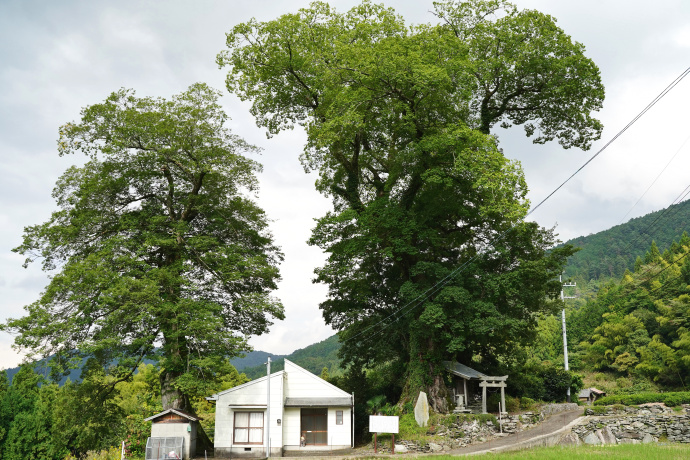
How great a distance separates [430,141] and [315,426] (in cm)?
1520

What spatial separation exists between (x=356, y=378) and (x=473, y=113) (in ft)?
60.4

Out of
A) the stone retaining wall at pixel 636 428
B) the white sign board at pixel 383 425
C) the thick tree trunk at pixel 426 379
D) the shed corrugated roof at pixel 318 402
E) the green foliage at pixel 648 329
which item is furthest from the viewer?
the green foliage at pixel 648 329

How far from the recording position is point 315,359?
9450 cm

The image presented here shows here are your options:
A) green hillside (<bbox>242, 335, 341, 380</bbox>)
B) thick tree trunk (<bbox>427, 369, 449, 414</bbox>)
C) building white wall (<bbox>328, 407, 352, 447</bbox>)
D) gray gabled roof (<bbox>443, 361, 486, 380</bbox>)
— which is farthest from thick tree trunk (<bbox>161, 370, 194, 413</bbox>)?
green hillside (<bbox>242, 335, 341, 380</bbox>)

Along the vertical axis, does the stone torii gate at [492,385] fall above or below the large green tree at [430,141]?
below

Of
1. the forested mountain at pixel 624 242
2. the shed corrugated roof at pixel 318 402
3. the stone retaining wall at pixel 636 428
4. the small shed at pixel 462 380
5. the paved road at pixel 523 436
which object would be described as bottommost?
the paved road at pixel 523 436

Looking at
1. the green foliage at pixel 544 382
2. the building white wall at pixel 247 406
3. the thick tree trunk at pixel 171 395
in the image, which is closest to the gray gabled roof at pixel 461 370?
the green foliage at pixel 544 382

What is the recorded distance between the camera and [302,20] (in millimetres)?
28844

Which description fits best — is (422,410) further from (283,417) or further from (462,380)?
(283,417)

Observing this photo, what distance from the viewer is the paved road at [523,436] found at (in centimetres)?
2202

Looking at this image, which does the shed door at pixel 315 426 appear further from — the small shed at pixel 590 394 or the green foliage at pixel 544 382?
the small shed at pixel 590 394

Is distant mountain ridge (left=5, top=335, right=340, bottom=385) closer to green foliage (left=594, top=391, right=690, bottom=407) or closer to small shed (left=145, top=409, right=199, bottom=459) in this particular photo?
green foliage (left=594, top=391, right=690, bottom=407)

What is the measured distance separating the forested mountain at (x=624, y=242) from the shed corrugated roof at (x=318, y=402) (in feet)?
349

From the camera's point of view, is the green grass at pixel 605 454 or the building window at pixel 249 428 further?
the building window at pixel 249 428
